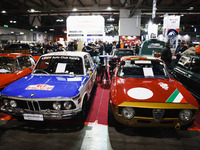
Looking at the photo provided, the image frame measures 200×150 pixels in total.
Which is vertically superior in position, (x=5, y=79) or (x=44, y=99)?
(x=5, y=79)

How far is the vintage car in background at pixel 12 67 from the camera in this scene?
12.9 ft

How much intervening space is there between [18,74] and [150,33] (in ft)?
41.0

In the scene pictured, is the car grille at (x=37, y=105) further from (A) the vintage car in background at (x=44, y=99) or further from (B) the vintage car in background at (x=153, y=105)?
(B) the vintage car in background at (x=153, y=105)

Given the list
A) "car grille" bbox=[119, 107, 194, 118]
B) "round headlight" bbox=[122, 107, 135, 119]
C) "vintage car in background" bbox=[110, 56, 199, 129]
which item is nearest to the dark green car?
"vintage car in background" bbox=[110, 56, 199, 129]

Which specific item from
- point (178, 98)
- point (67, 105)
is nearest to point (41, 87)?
point (67, 105)

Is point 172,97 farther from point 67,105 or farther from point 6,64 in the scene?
point 6,64

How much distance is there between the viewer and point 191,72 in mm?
4133

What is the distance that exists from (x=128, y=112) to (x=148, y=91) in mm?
618

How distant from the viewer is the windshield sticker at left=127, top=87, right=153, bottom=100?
2467 millimetres

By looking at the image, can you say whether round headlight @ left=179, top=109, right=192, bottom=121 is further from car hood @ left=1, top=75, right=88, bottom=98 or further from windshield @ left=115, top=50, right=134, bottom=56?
windshield @ left=115, top=50, right=134, bottom=56

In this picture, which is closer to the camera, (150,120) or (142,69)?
(150,120)

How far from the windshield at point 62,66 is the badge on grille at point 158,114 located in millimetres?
2013

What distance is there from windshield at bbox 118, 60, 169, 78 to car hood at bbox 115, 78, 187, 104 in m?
0.19

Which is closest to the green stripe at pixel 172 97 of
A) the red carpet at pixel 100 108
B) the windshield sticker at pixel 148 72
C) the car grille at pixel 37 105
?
the windshield sticker at pixel 148 72
